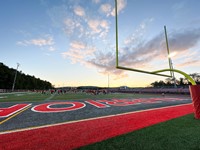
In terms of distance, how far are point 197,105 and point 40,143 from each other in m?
5.84

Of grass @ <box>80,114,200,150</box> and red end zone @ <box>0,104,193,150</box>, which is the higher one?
grass @ <box>80,114,200,150</box>

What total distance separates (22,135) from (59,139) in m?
1.19

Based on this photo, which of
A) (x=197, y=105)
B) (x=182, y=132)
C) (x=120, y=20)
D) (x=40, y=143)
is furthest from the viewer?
(x=120, y=20)

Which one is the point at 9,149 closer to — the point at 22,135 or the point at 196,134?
the point at 22,135

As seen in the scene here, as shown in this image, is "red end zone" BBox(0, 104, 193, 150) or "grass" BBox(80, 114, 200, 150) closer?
"grass" BBox(80, 114, 200, 150)

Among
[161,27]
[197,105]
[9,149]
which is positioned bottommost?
[9,149]

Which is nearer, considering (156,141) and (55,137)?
(156,141)

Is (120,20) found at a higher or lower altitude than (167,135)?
higher

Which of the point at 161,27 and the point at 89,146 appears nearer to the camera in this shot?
the point at 89,146

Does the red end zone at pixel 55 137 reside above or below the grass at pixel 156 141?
below

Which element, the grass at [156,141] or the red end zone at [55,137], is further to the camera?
the red end zone at [55,137]

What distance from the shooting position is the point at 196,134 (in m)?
3.64

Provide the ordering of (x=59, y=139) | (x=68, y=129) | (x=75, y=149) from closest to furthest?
(x=75, y=149)
(x=59, y=139)
(x=68, y=129)

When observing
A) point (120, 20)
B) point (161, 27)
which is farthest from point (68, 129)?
point (161, 27)
